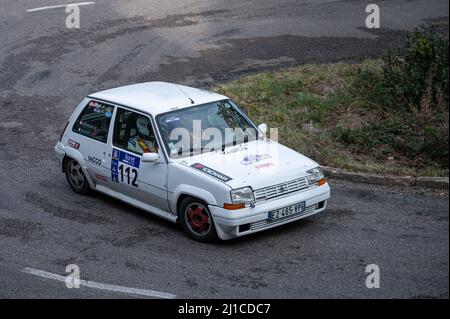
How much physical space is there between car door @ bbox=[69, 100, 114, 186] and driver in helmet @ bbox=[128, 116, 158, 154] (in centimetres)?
51

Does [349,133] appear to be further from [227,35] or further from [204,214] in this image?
[227,35]

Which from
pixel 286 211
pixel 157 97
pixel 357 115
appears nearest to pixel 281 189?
pixel 286 211

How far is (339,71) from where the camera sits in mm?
15430

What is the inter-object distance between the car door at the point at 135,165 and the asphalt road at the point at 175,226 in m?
0.44

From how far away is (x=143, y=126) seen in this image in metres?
10.4

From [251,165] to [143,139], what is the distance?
1605 millimetres

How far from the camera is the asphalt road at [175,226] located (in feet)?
28.2

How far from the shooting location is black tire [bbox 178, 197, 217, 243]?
9484 millimetres

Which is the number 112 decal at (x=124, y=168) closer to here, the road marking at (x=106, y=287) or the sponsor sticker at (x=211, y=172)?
the sponsor sticker at (x=211, y=172)
